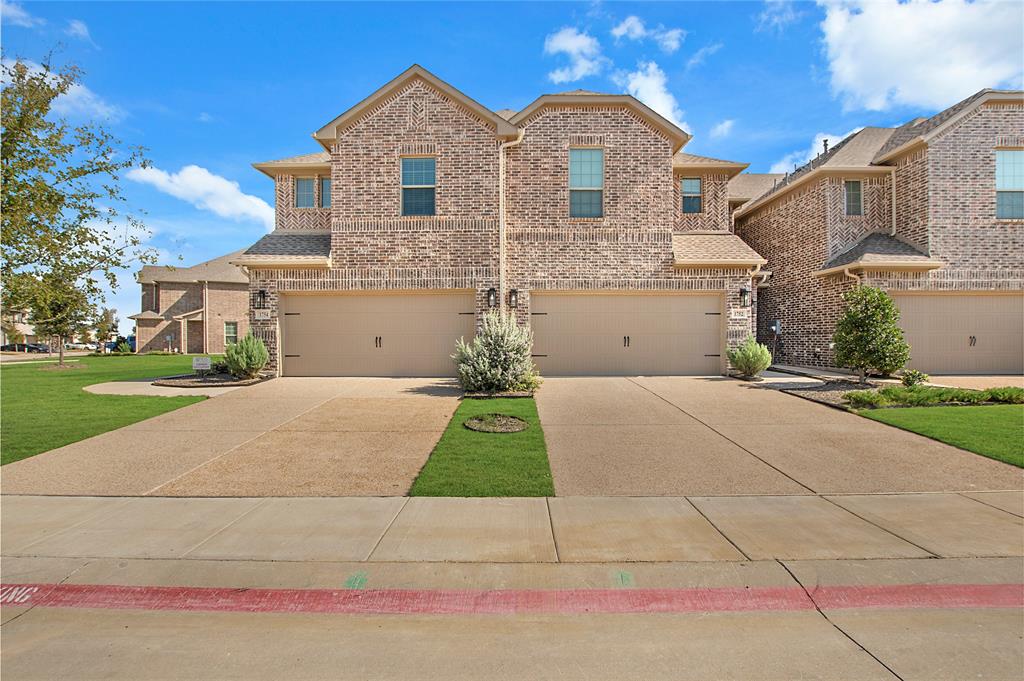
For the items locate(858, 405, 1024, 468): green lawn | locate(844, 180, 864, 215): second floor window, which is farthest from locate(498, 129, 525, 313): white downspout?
locate(844, 180, 864, 215): second floor window

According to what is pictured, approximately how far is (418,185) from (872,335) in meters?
11.8

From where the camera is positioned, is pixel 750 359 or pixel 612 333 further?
pixel 612 333

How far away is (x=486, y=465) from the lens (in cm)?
683

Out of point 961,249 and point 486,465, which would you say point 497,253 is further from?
point 961,249

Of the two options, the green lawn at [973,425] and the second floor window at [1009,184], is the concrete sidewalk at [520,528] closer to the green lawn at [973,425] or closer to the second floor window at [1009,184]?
the green lawn at [973,425]

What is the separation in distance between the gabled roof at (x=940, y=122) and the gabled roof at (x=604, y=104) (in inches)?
277

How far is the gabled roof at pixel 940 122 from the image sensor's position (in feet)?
50.0

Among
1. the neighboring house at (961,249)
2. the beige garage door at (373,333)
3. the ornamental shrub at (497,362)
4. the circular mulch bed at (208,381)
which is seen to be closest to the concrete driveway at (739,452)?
the ornamental shrub at (497,362)

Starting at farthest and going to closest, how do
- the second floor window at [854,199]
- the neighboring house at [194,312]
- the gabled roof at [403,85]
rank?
the neighboring house at [194,312] < the second floor window at [854,199] < the gabled roof at [403,85]

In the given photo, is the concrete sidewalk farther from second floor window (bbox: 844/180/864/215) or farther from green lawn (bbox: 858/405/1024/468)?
second floor window (bbox: 844/180/864/215)

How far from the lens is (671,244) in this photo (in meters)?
14.6

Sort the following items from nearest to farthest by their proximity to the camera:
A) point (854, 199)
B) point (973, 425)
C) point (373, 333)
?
point (973, 425), point (373, 333), point (854, 199)

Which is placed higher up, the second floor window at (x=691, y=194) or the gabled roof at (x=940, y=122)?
the gabled roof at (x=940, y=122)

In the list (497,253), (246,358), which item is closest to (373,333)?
(246,358)
